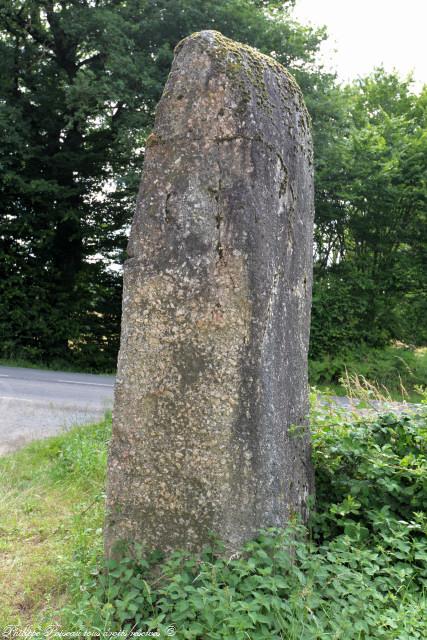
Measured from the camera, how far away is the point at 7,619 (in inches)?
102

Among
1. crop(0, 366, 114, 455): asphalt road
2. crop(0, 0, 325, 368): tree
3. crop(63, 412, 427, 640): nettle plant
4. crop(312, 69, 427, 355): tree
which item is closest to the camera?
crop(63, 412, 427, 640): nettle plant

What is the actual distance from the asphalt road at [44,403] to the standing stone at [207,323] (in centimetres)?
294

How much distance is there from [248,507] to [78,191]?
11.2 metres

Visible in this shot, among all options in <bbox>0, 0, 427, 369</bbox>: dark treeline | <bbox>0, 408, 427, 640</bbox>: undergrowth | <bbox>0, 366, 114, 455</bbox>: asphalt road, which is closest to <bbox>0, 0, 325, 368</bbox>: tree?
<bbox>0, 0, 427, 369</bbox>: dark treeline

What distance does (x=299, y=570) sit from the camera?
259 cm

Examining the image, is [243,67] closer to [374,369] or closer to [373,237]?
[374,369]

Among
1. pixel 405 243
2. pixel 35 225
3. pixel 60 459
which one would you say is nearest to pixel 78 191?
pixel 35 225

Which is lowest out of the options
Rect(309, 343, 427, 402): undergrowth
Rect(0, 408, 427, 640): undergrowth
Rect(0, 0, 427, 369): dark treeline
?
Rect(0, 408, 427, 640): undergrowth

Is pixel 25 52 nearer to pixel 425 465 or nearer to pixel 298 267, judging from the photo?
pixel 298 267

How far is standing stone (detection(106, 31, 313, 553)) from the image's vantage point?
2684 mm

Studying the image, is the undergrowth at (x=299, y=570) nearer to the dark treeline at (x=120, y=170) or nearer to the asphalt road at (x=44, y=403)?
the asphalt road at (x=44, y=403)

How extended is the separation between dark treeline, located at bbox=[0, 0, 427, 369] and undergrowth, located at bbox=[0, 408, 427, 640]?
8.81 metres

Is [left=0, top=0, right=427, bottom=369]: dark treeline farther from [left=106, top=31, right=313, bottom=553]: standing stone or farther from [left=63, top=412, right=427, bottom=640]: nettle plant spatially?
[left=63, top=412, right=427, bottom=640]: nettle plant

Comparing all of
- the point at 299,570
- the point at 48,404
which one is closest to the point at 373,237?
the point at 48,404
